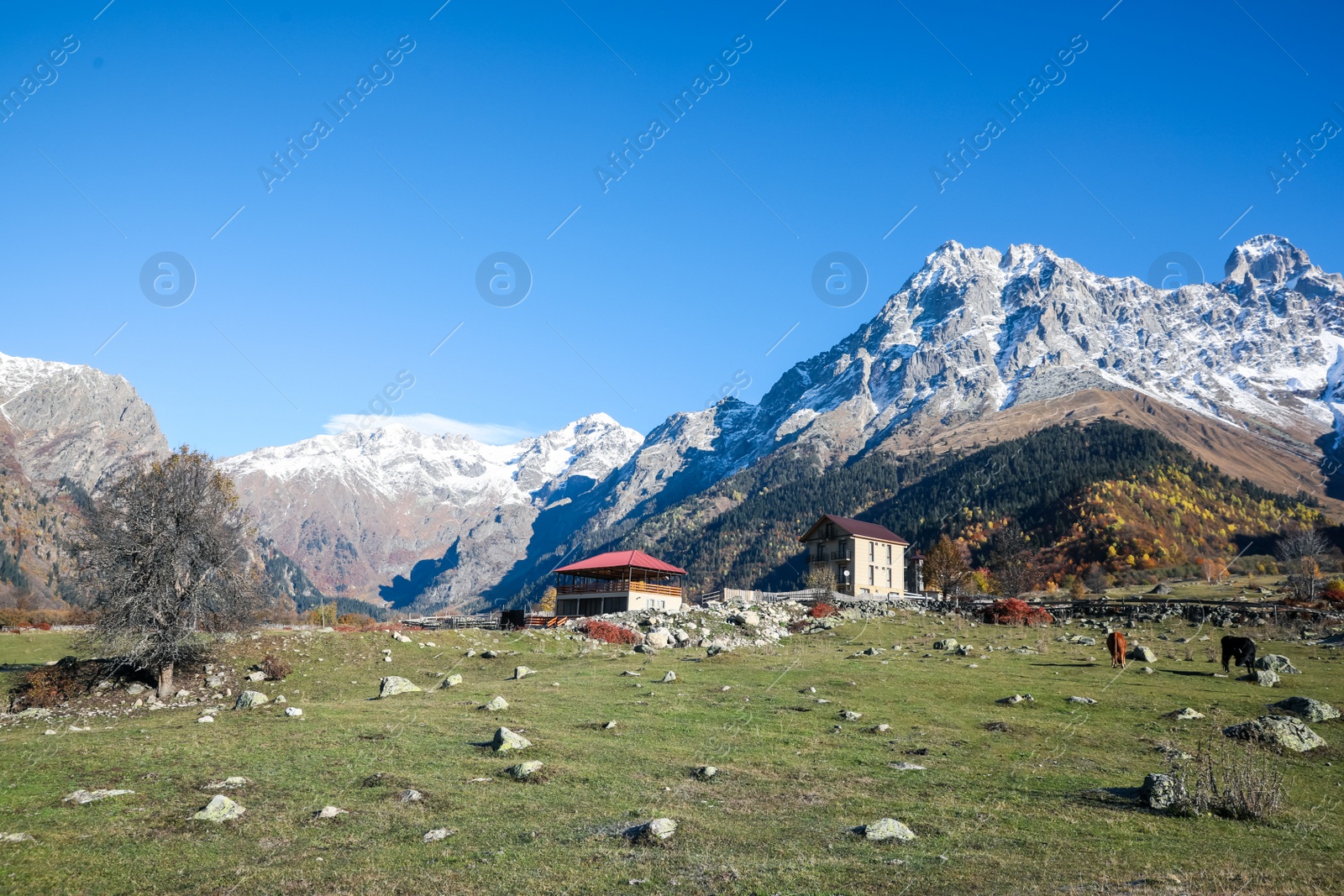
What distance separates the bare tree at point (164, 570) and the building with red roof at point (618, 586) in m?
35.5

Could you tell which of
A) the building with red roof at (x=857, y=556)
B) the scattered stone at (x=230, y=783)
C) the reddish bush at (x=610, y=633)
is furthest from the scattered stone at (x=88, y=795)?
the building with red roof at (x=857, y=556)

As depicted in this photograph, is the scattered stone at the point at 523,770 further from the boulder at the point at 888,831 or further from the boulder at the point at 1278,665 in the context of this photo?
the boulder at the point at 1278,665

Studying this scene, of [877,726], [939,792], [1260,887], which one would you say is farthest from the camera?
[877,726]

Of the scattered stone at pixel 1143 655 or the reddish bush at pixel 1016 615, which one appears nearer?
the scattered stone at pixel 1143 655

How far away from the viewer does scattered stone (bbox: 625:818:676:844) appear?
1163 cm

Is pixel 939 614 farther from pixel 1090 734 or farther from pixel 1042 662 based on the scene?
pixel 1090 734

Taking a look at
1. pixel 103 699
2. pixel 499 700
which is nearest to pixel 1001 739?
pixel 499 700

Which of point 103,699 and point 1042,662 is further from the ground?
point 1042,662

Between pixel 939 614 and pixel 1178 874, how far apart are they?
53.9 m

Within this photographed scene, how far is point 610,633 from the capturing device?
1912 inches

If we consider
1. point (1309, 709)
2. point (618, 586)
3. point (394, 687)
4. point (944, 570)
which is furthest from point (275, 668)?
point (944, 570)

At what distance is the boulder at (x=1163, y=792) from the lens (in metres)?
12.7

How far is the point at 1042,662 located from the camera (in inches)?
1284

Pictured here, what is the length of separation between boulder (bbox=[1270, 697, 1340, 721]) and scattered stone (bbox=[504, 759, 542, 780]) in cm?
1962
